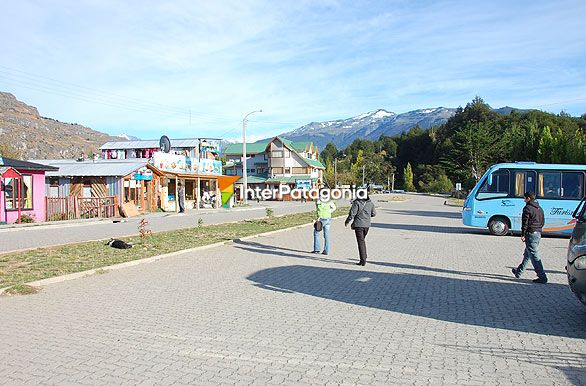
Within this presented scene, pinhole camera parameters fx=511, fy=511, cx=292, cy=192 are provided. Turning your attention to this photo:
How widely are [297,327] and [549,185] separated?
15.9 meters

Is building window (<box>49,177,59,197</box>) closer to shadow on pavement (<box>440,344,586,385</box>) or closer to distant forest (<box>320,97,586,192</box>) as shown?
shadow on pavement (<box>440,344,586,385</box>)

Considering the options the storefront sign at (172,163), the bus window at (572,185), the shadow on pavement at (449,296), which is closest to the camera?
the shadow on pavement at (449,296)

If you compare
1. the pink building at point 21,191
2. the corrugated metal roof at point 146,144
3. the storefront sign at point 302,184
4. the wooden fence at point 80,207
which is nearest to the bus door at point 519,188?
the pink building at point 21,191

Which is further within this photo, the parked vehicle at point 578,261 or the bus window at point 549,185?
the bus window at point 549,185

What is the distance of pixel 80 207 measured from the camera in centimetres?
2919

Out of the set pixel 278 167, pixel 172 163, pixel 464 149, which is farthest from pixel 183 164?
pixel 278 167

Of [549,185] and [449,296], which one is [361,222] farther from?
[549,185]

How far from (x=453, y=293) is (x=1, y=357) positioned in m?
6.80

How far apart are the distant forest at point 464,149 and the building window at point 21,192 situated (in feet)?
133

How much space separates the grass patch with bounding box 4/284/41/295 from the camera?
8.53 metres

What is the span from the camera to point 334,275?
10.5m

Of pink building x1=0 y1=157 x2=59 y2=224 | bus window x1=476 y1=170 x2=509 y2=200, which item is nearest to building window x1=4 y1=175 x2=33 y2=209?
pink building x1=0 y1=157 x2=59 y2=224

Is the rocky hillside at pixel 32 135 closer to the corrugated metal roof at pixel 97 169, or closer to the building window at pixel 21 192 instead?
the corrugated metal roof at pixel 97 169

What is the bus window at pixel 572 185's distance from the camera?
18.8m
